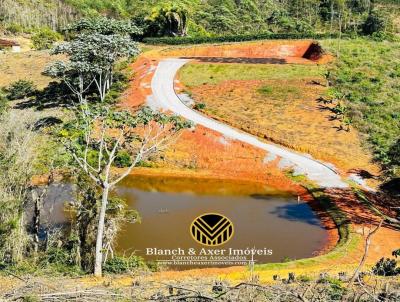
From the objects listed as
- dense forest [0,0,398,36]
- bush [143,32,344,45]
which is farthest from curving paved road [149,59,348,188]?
dense forest [0,0,398,36]

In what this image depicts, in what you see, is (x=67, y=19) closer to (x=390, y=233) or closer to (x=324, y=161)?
(x=324, y=161)

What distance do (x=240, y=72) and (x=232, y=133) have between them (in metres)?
14.8

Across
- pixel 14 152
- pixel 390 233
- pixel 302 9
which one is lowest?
pixel 390 233

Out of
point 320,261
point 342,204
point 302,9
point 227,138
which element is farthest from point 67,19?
point 320,261

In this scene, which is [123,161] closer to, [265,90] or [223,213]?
[223,213]

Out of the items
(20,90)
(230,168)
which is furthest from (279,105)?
(20,90)

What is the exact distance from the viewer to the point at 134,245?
1085 inches

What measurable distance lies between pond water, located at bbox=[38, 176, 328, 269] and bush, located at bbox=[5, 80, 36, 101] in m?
22.4

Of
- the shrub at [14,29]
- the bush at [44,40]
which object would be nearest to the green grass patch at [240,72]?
the bush at [44,40]

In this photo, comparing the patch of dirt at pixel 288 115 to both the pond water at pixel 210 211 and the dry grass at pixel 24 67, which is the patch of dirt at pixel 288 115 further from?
the dry grass at pixel 24 67

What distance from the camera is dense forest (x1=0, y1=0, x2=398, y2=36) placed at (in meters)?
77.8

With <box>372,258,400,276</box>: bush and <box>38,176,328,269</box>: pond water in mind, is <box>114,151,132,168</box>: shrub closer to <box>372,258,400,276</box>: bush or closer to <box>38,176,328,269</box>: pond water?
<box>38,176,328,269</box>: pond water

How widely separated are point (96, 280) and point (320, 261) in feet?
35.8

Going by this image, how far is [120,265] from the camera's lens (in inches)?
899
